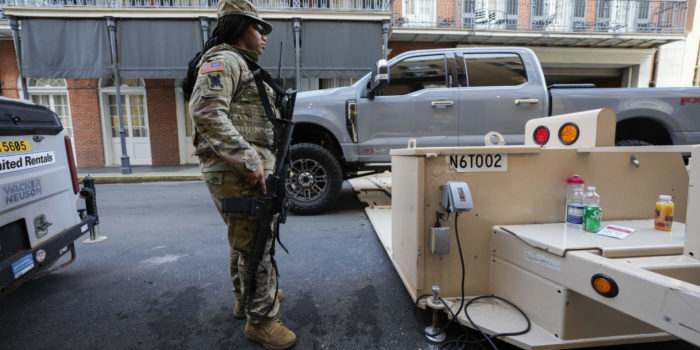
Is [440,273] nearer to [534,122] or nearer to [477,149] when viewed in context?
[477,149]

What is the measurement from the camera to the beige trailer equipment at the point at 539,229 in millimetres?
1403

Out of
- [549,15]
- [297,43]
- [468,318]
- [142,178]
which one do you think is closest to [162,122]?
[142,178]

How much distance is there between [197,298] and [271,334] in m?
0.83

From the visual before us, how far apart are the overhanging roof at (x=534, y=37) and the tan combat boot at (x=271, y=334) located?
431 inches

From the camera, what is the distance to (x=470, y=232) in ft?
5.86

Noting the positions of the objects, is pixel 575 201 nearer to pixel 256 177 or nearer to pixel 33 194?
pixel 256 177

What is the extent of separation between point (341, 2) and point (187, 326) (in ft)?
36.1

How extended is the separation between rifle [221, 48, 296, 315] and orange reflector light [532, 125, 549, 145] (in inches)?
75.2

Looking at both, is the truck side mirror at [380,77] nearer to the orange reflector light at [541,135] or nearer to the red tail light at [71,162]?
the orange reflector light at [541,135]

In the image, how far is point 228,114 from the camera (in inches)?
60.1

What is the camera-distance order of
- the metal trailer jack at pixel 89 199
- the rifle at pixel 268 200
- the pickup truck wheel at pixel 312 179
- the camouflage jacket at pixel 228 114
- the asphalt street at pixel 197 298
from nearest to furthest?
the camouflage jacket at pixel 228 114
the rifle at pixel 268 200
the asphalt street at pixel 197 298
the metal trailer jack at pixel 89 199
the pickup truck wheel at pixel 312 179

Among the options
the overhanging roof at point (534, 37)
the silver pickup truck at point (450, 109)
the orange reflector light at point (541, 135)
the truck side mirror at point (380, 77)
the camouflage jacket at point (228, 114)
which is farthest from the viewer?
the overhanging roof at point (534, 37)

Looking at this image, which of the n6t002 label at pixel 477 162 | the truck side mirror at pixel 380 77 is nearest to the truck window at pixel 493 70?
the truck side mirror at pixel 380 77

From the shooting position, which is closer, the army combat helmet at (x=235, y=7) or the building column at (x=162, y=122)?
the army combat helmet at (x=235, y=7)
